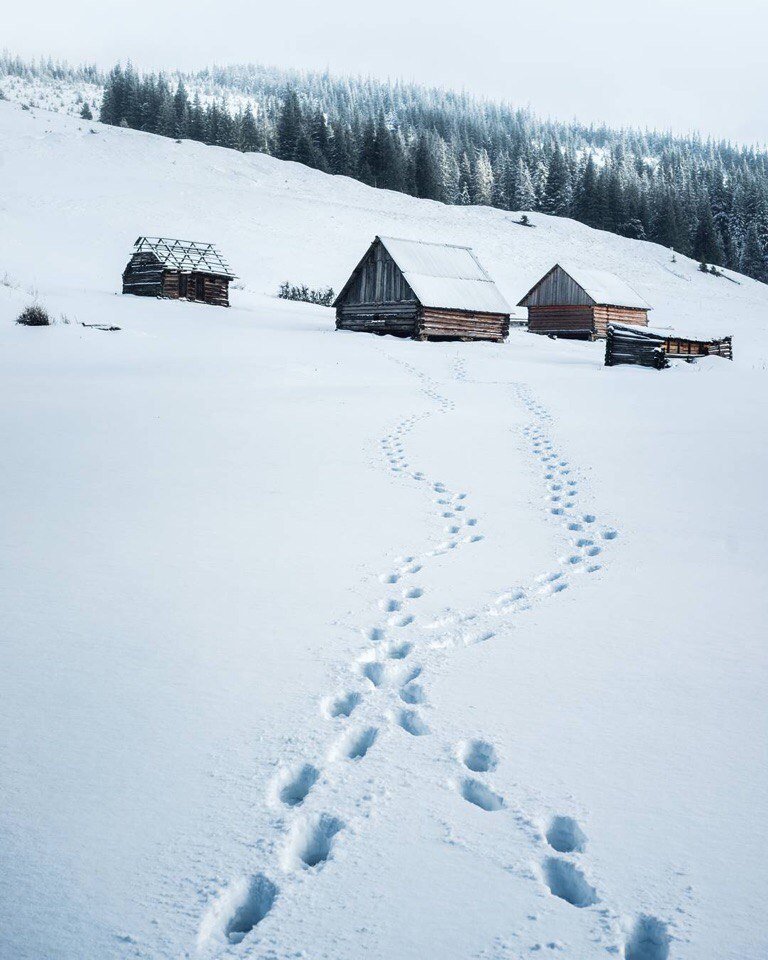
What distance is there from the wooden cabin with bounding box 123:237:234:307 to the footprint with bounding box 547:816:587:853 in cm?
2920

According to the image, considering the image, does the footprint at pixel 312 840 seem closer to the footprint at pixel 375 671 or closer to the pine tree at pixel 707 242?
the footprint at pixel 375 671

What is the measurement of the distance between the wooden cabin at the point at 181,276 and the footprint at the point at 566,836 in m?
29.2

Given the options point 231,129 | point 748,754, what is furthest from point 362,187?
point 748,754

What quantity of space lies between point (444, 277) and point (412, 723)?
2633 cm

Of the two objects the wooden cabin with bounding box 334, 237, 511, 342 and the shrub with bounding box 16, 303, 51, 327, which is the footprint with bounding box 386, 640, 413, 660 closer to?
the shrub with bounding box 16, 303, 51, 327

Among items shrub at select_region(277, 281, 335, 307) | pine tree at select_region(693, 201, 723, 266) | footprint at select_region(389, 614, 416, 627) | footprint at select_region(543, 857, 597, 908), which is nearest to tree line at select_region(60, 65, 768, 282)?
pine tree at select_region(693, 201, 723, 266)

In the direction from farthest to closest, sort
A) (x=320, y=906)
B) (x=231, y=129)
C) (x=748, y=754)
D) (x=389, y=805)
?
(x=231, y=129)
(x=748, y=754)
(x=389, y=805)
(x=320, y=906)

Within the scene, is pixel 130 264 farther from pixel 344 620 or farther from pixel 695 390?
pixel 344 620

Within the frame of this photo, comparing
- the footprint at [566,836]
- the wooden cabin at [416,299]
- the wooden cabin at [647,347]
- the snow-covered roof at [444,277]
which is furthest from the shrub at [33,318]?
the footprint at [566,836]

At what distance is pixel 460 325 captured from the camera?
26875 mm

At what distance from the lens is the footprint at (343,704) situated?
316 centimetres

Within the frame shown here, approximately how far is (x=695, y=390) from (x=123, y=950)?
14.9 metres

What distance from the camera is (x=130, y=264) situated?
30766mm

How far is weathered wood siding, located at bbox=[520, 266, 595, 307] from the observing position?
112 feet
